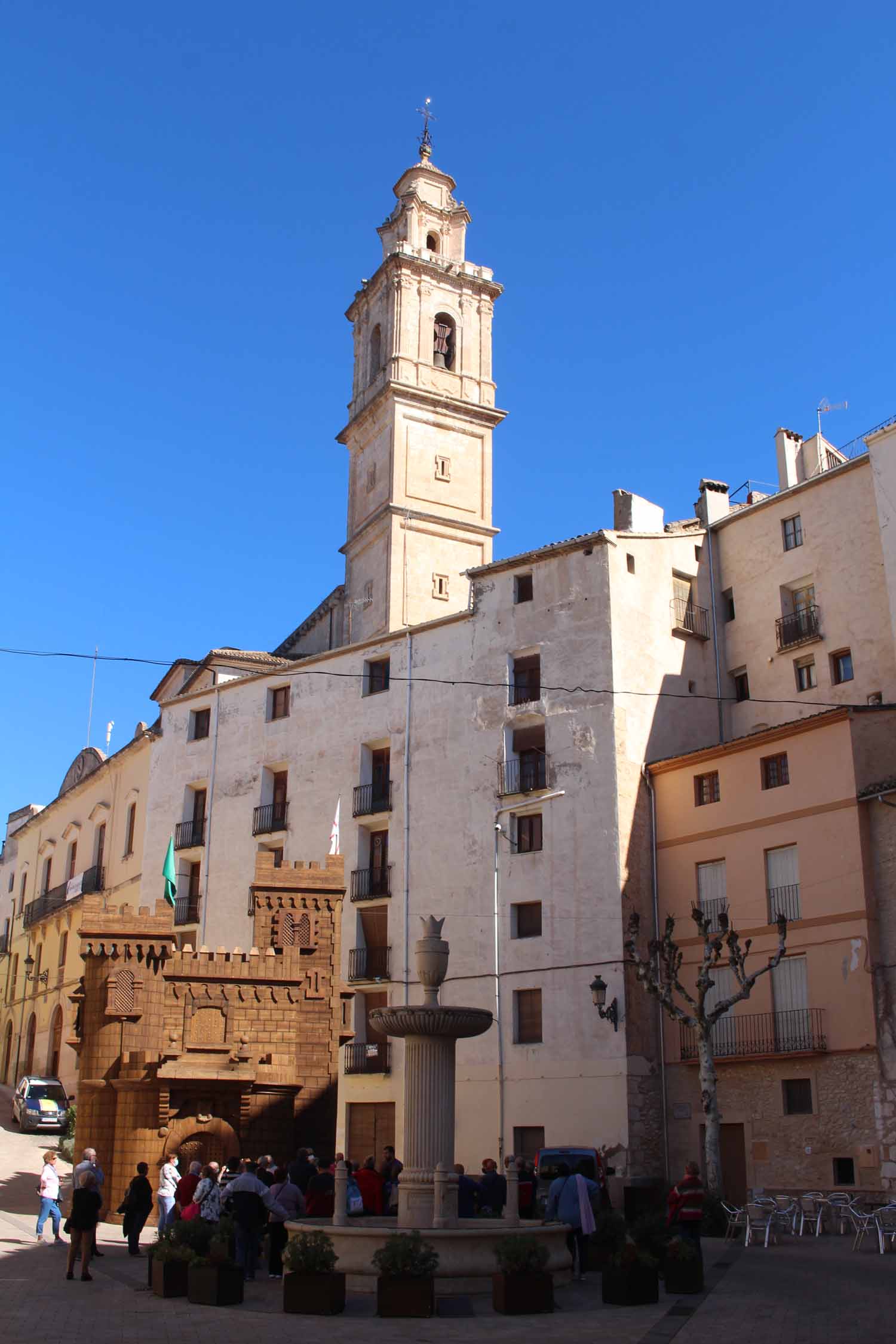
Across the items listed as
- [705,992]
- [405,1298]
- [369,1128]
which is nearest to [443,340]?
[369,1128]

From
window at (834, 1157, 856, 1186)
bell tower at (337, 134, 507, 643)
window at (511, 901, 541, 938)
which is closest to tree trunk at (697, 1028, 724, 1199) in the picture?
window at (834, 1157, 856, 1186)

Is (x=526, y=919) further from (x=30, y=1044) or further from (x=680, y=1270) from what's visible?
(x=30, y=1044)

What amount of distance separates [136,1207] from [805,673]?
21995mm

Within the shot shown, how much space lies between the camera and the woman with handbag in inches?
770

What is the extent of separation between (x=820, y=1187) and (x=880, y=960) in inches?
187

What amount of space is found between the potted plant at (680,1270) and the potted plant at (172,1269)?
221 inches

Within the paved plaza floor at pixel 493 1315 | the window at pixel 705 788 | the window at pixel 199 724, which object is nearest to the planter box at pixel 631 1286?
the paved plaza floor at pixel 493 1315

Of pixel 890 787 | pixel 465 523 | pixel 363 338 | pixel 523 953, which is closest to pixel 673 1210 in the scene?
pixel 890 787

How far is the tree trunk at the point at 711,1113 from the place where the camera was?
81.9 feet

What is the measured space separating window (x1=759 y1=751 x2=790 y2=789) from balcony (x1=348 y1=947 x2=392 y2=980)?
39.5ft

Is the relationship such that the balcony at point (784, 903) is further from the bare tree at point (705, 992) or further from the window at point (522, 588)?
the window at point (522, 588)

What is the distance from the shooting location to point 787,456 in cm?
3938

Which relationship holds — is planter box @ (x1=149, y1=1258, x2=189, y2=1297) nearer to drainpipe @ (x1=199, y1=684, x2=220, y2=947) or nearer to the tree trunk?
the tree trunk

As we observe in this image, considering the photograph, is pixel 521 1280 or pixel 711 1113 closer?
pixel 521 1280
